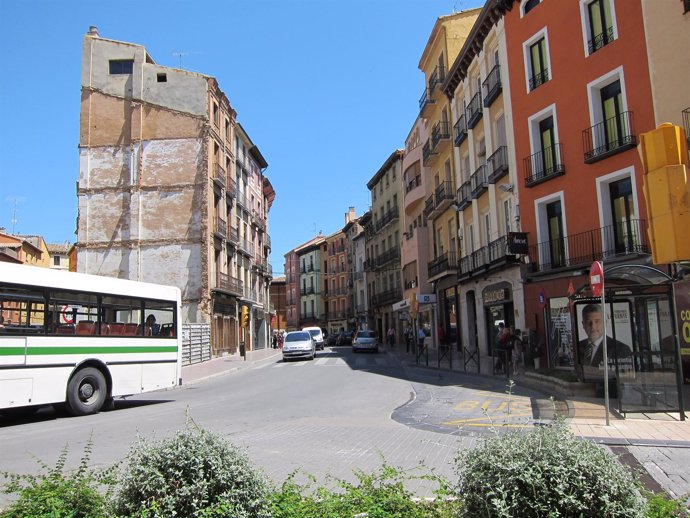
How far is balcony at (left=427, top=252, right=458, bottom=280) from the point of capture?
32.2 metres

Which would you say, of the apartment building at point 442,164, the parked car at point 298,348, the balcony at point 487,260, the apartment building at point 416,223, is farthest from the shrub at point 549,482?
the apartment building at point 416,223

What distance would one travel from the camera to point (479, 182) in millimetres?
26875

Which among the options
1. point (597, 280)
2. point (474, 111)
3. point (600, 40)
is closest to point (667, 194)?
point (597, 280)

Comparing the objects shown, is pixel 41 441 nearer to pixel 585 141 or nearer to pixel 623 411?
pixel 623 411

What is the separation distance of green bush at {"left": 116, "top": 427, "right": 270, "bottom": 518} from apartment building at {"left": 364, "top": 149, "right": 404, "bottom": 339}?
5068 cm

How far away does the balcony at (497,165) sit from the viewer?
78.2 ft

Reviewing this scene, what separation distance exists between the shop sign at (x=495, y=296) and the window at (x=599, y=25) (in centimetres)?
981

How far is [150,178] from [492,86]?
23208mm

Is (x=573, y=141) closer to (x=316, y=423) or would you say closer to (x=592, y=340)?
(x=592, y=340)

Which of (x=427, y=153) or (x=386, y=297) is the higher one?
(x=427, y=153)

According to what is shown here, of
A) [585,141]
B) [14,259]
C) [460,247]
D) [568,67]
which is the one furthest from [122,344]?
[14,259]

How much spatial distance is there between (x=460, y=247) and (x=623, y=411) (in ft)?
69.9

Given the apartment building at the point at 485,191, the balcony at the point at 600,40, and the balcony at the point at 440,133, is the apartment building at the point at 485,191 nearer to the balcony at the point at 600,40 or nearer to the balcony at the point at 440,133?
the balcony at the point at 440,133

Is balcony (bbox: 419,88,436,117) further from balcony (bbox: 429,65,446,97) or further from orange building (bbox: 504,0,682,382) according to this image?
orange building (bbox: 504,0,682,382)
